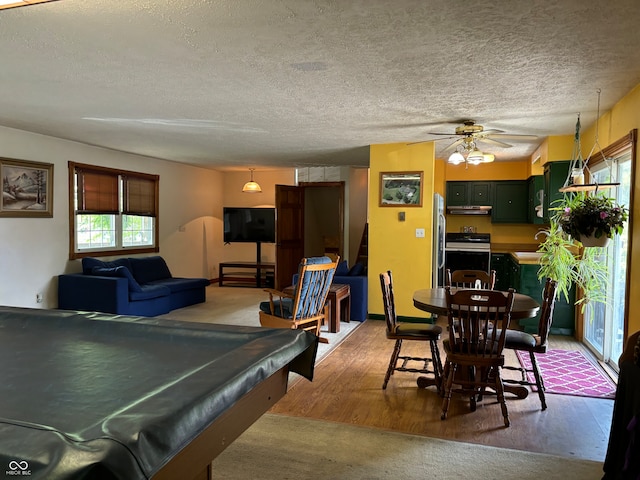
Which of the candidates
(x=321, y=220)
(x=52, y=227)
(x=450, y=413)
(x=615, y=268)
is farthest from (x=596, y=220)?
(x=321, y=220)

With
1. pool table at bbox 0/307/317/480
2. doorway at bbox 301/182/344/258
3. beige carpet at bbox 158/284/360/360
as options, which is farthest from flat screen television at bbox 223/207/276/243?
pool table at bbox 0/307/317/480

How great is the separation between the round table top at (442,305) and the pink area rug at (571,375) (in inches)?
30.9

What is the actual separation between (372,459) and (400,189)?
4108mm

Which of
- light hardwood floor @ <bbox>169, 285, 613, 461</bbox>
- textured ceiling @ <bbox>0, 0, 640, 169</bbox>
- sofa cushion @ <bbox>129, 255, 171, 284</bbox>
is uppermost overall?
textured ceiling @ <bbox>0, 0, 640, 169</bbox>

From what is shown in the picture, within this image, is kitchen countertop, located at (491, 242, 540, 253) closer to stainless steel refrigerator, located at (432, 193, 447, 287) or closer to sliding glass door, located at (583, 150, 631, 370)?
stainless steel refrigerator, located at (432, 193, 447, 287)

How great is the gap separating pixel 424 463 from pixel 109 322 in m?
1.79

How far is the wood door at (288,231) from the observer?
27.0 ft

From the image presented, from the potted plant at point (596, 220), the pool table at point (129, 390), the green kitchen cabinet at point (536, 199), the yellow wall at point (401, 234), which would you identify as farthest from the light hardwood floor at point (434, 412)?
the green kitchen cabinet at point (536, 199)

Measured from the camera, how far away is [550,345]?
16.2 feet

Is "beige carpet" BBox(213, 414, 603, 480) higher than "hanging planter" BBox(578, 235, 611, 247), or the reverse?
"hanging planter" BBox(578, 235, 611, 247)

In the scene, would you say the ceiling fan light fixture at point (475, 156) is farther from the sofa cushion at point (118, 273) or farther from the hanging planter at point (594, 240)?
the sofa cushion at point (118, 273)

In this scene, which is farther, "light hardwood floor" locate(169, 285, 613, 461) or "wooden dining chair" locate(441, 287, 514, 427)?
"wooden dining chair" locate(441, 287, 514, 427)

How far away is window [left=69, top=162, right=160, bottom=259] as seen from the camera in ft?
20.9

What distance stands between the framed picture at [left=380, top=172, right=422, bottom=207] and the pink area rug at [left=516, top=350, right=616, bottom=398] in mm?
2347
